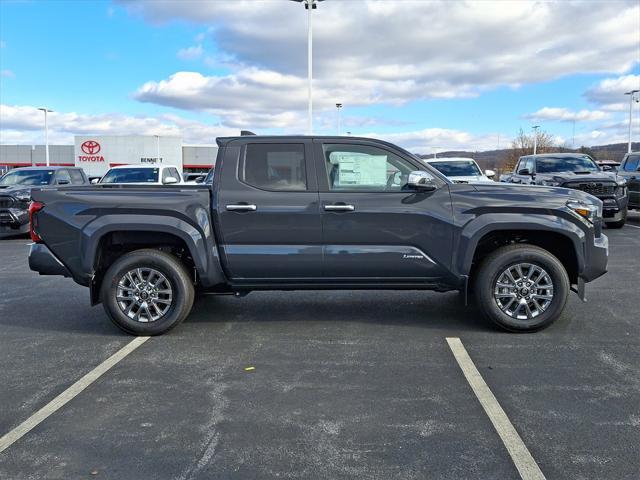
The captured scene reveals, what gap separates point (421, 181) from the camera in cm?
520

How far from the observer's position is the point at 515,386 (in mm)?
4195

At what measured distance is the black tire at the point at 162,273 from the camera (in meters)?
5.40

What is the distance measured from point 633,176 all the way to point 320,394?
1486 cm

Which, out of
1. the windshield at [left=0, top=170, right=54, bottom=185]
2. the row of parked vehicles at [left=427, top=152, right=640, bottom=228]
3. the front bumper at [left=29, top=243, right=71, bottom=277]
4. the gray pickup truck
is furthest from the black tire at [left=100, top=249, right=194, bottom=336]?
the windshield at [left=0, top=170, right=54, bottom=185]

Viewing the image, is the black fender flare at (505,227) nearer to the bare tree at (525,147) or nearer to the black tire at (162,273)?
the black tire at (162,273)

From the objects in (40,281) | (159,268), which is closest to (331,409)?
(159,268)

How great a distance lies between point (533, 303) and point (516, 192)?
108 centimetres

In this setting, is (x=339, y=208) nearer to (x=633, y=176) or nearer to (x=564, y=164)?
(x=564, y=164)

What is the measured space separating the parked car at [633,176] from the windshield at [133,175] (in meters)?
13.0

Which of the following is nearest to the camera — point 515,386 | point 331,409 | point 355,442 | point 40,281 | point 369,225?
point 355,442

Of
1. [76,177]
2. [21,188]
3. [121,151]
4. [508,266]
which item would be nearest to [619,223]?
[508,266]

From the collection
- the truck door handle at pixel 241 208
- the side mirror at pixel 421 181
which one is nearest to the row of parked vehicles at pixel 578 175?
the side mirror at pixel 421 181

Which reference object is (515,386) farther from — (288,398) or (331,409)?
(288,398)

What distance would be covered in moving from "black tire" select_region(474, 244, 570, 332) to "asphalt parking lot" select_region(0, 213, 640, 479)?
0.51ft
